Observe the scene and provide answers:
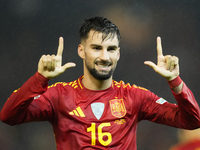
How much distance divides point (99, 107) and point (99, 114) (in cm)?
4

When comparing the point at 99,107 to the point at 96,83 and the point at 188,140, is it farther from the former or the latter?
the point at 188,140

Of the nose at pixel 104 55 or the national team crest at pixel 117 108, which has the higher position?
the nose at pixel 104 55

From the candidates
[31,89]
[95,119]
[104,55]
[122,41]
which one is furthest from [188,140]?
[31,89]

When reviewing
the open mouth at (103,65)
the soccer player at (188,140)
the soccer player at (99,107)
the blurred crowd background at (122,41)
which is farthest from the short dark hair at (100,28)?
the soccer player at (188,140)

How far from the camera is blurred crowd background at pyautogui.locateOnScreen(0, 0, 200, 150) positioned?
226cm

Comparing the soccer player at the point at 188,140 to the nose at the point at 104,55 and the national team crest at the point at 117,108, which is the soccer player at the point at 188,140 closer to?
the national team crest at the point at 117,108

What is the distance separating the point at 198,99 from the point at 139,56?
0.65m

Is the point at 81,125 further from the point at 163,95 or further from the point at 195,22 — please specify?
the point at 195,22

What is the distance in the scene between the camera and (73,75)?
2.31 metres

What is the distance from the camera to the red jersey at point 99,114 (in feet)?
4.68

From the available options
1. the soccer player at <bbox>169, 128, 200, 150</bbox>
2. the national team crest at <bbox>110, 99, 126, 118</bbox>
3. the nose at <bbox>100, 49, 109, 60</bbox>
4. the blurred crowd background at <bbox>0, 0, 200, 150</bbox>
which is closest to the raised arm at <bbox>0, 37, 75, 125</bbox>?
the nose at <bbox>100, 49, 109, 60</bbox>

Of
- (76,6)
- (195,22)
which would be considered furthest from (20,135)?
(195,22)

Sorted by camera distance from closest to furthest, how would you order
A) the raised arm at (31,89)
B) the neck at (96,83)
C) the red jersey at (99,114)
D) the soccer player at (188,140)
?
the raised arm at (31,89) < the red jersey at (99,114) < the neck at (96,83) < the soccer player at (188,140)

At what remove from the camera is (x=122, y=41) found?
7.68 ft
